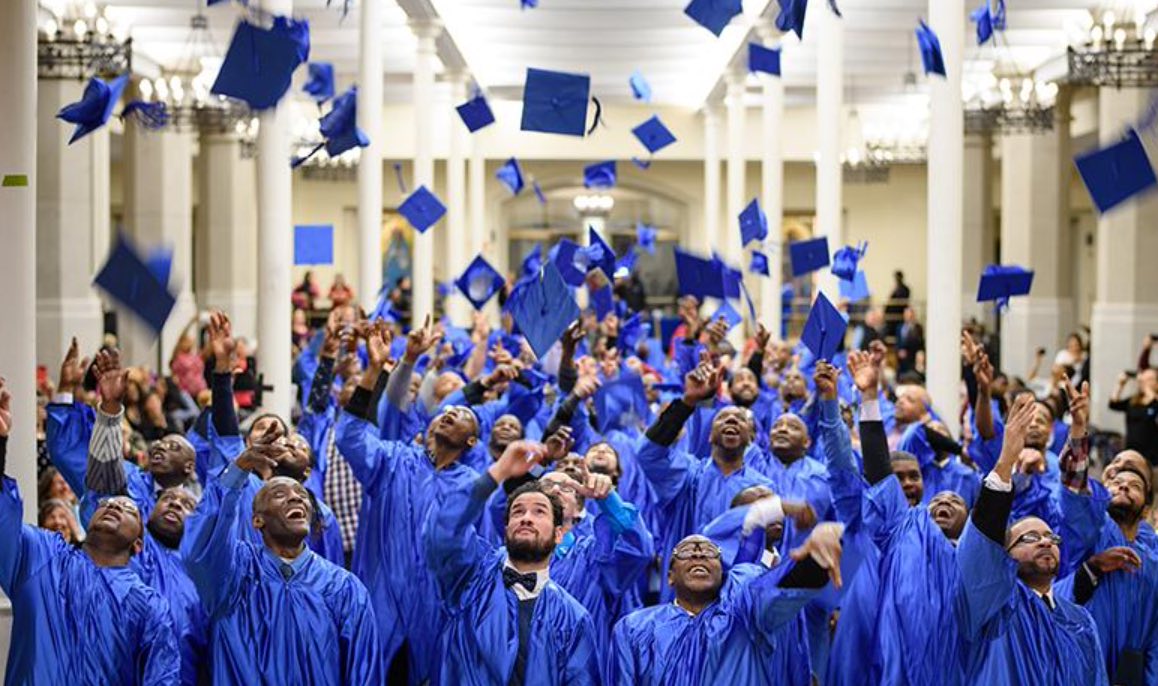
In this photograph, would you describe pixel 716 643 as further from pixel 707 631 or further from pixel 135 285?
pixel 135 285

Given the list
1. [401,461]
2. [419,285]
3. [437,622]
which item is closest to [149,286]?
[401,461]

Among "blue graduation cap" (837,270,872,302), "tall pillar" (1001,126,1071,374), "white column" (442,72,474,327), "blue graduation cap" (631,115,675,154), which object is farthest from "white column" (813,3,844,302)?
"tall pillar" (1001,126,1071,374)

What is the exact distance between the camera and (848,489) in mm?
8023

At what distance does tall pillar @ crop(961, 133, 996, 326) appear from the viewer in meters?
33.6

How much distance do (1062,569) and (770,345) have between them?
9.32m

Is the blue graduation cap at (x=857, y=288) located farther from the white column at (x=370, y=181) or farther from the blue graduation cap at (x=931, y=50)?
the white column at (x=370, y=181)

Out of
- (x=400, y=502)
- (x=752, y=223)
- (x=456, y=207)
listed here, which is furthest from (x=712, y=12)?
(x=456, y=207)

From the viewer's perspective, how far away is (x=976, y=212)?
111 feet

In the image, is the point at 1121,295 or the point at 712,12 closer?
the point at 712,12

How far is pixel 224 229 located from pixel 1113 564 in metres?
26.7

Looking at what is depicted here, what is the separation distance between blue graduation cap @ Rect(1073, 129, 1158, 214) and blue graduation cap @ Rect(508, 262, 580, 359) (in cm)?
284

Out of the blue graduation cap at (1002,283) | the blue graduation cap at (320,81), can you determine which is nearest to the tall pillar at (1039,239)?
the blue graduation cap at (320,81)

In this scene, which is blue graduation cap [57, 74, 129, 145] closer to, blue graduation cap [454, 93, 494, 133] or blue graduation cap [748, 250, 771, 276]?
blue graduation cap [454, 93, 494, 133]

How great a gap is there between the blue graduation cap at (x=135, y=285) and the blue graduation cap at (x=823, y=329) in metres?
3.69
